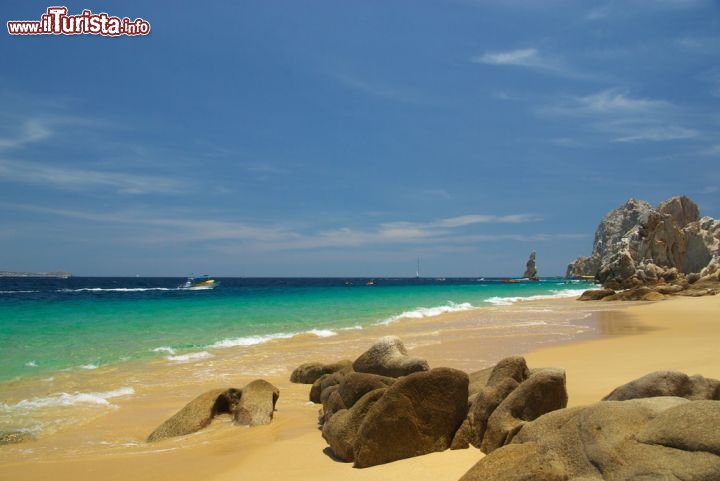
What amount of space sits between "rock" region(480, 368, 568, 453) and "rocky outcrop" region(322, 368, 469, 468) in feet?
1.68

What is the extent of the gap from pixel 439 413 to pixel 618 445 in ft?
8.07

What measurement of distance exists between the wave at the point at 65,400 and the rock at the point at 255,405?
10.0 ft

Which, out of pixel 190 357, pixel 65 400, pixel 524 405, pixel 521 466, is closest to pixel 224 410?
pixel 65 400

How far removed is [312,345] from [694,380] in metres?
13.2

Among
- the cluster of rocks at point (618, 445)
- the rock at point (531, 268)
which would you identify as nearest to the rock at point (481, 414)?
the cluster of rocks at point (618, 445)

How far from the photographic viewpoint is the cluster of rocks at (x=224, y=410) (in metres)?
7.73

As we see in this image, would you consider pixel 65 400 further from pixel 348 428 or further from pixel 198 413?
pixel 348 428

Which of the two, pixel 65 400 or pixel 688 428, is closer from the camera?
pixel 688 428

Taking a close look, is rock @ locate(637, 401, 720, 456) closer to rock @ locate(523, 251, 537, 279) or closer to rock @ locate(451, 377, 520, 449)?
rock @ locate(451, 377, 520, 449)

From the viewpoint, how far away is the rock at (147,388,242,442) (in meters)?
7.65

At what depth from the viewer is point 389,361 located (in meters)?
9.79

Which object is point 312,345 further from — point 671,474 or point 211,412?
point 671,474

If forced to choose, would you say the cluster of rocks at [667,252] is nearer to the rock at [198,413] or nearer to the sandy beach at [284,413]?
the sandy beach at [284,413]

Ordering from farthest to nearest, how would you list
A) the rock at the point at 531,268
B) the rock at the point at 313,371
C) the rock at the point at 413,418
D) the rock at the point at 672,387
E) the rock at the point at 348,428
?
the rock at the point at 531,268 → the rock at the point at 313,371 → the rock at the point at 348,428 → the rock at the point at 413,418 → the rock at the point at 672,387
